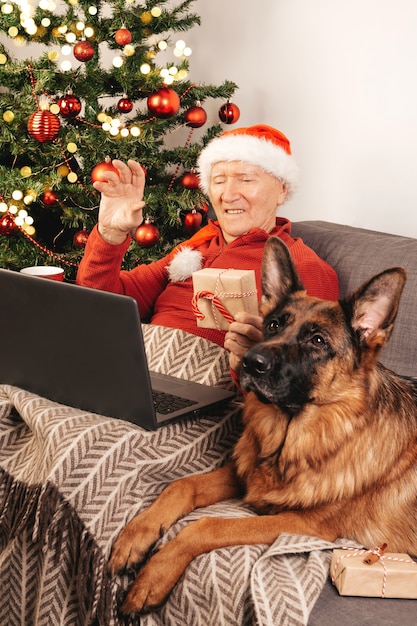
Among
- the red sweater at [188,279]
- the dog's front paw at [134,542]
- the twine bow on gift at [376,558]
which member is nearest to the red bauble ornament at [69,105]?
the red sweater at [188,279]

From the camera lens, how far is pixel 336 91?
2.78m

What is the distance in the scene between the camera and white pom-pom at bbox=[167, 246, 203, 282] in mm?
2242

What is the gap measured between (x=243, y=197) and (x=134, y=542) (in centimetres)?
132

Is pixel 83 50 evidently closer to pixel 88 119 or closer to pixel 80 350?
pixel 88 119

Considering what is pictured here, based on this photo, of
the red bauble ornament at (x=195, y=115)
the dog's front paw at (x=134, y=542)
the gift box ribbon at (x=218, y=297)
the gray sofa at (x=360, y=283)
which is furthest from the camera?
the red bauble ornament at (x=195, y=115)

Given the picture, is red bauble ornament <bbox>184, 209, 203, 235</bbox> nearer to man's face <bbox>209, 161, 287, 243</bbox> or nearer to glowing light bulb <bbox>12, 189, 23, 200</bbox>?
A: man's face <bbox>209, 161, 287, 243</bbox>

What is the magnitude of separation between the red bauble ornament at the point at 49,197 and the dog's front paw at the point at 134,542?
1873 millimetres

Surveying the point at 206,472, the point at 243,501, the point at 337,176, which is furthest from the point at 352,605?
the point at 337,176

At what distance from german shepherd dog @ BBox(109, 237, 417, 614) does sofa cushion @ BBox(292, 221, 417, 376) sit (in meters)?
0.32

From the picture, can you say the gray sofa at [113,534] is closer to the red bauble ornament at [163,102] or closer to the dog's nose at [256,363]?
the dog's nose at [256,363]

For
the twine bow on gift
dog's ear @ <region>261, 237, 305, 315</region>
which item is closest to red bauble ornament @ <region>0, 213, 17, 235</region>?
dog's ear @ <region>261, 237, 305, 315</region>

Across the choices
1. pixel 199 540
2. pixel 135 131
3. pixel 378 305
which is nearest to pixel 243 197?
pixel 135 131

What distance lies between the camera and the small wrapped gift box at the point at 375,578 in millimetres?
1236

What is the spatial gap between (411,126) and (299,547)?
5.81 feet
